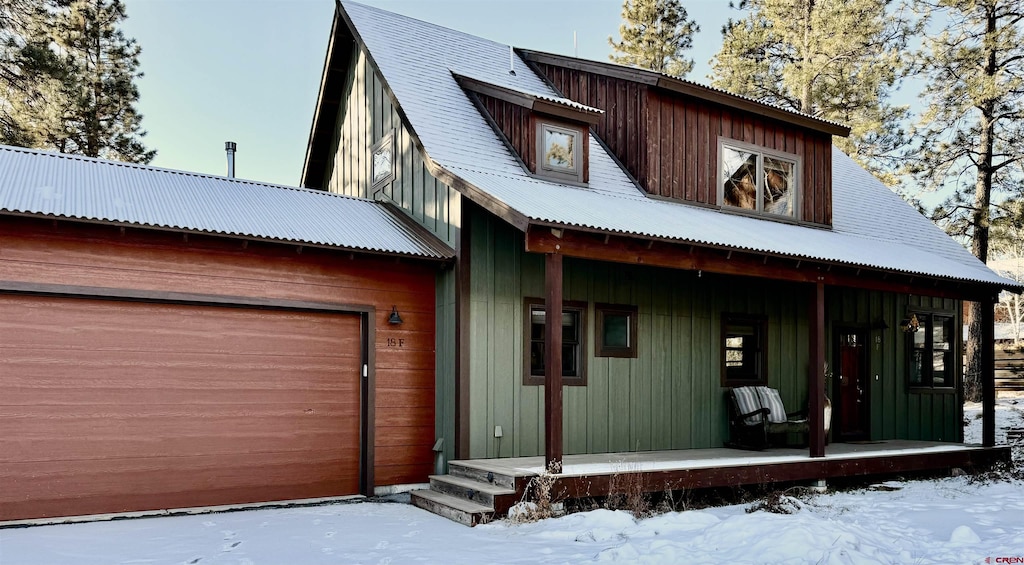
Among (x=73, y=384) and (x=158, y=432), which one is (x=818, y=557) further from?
(x=73, y=384)

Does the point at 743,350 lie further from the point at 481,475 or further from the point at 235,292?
the point at 235,292

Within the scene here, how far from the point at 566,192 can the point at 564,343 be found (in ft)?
5.92

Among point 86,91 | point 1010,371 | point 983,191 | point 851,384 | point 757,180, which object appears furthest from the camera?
point 1010,371

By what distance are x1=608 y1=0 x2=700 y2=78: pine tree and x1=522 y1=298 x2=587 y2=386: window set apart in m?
18.7

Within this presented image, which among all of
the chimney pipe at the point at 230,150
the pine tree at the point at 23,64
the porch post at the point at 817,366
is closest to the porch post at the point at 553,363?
the porch post at the point at 817,366

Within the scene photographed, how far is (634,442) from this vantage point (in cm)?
995

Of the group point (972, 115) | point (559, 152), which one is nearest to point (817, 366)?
point (559, 152)

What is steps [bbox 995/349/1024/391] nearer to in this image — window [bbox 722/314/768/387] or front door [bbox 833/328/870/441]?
front door [bbox 833/328/870/441]

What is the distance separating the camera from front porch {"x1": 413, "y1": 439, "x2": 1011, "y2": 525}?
7312mm

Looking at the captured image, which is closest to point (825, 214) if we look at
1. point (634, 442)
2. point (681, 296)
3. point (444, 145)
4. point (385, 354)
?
point (681, 296)

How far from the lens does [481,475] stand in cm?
781

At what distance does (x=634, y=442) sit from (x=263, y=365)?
4.59 m

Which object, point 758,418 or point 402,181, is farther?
point 758,418

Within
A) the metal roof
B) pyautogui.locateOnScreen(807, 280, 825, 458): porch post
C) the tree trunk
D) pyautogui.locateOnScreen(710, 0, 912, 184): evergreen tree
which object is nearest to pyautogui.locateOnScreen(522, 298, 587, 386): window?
the metal roof
